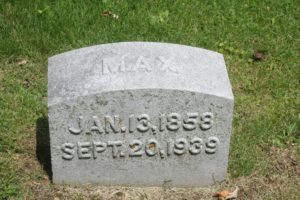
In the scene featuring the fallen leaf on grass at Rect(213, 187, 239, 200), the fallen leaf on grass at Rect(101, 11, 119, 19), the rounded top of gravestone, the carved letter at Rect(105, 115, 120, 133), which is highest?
the rounded top of gravestone

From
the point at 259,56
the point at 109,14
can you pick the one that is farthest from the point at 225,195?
the point at 109,14

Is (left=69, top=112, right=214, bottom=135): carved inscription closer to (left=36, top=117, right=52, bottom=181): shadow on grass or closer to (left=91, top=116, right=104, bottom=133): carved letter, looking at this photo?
(left=91, top=116, right=104, bottom=133): carved letter

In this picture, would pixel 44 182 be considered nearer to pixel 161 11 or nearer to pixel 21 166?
pixel 21 166

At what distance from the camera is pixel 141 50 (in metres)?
3.80

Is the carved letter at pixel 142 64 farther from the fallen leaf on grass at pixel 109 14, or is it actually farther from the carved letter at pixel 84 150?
the fallen leaf on grass at pixel 109 14

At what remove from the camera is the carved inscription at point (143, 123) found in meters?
3.59

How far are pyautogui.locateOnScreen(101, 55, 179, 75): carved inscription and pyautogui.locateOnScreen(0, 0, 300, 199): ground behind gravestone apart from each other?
824 millimetres

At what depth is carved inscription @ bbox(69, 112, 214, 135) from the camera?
359 centimetres

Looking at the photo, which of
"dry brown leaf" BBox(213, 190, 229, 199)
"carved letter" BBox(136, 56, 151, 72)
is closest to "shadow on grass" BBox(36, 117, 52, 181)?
"carved letter" BBox(136, 56, 151, 72)

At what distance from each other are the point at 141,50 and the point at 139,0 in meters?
2.16

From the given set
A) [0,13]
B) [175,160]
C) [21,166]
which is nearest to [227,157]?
[175,160]

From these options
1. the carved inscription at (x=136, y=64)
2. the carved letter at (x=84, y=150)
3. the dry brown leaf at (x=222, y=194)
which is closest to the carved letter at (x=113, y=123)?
the carved letter at (x=84, y=150)

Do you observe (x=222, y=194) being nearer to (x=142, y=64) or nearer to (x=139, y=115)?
(x=139, y=115)

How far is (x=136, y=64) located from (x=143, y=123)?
361mm
